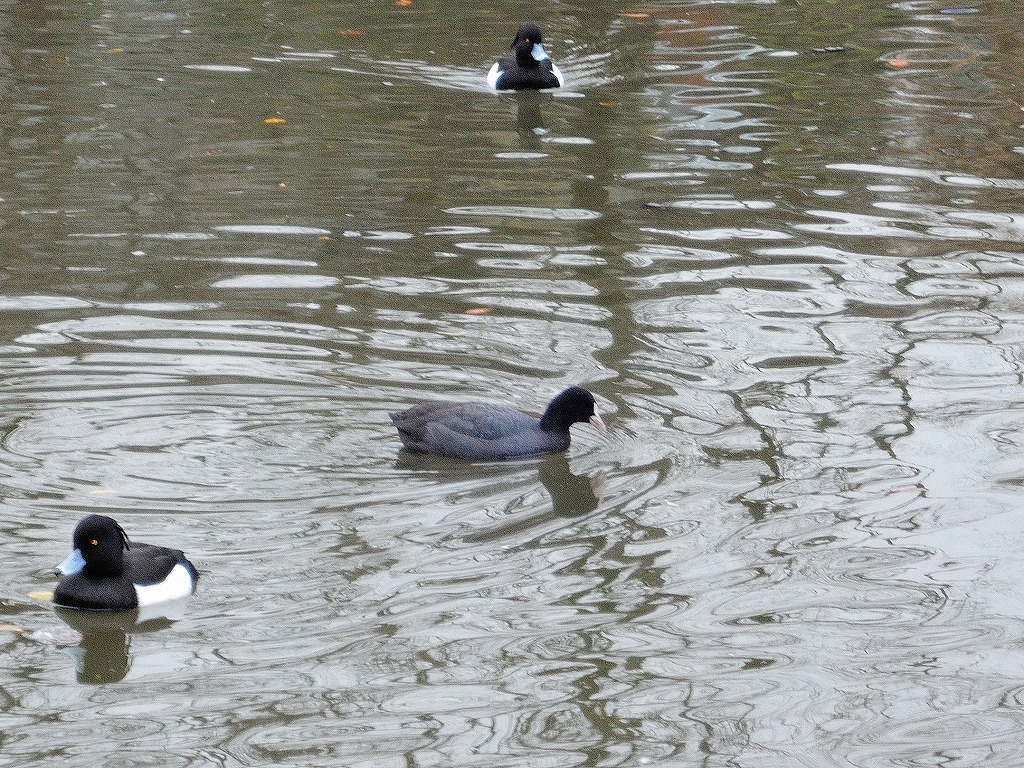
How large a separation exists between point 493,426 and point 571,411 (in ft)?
1.48

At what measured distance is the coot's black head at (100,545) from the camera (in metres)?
7.57

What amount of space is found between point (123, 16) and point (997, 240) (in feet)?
38.5

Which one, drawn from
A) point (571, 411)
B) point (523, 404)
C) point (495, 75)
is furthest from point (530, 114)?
point (571, 411)

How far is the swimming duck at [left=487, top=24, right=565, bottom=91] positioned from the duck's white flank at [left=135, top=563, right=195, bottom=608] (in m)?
10.1

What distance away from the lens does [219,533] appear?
8195mm

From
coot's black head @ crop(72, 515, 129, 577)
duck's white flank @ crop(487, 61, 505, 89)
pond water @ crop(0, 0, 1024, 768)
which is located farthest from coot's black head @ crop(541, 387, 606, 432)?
duck's white flank @ crop(487, 61, 505, 89)

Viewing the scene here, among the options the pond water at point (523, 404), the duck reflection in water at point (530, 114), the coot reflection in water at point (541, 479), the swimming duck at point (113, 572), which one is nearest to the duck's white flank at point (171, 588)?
the swimming duck at point (113, 572)

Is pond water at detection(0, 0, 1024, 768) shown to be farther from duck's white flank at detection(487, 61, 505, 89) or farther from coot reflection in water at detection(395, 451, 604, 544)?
duck's white flank at detection(487, 61, 505, 89)

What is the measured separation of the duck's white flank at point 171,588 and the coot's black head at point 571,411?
2453 mm

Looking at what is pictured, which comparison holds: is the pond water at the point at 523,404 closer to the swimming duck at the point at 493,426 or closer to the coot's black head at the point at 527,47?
the swimming duck at the point at 493,426

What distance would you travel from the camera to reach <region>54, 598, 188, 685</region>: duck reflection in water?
7.29 m

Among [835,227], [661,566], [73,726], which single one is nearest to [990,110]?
[835,227]

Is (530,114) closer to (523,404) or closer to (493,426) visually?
(523,404)

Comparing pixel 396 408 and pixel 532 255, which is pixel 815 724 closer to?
pixel 396 408
